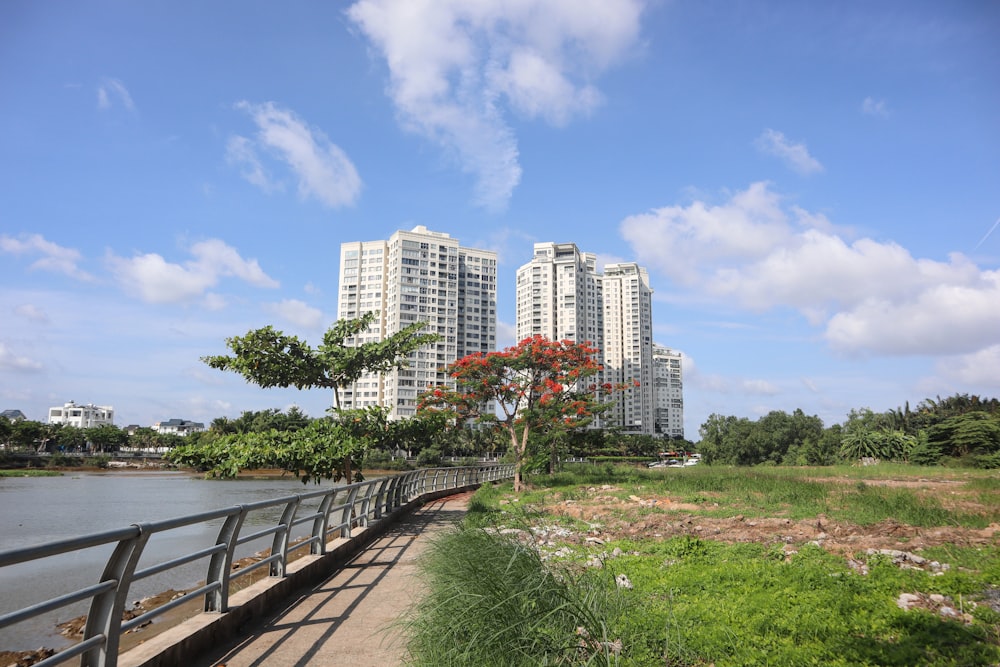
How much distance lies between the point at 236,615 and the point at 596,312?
149157 mm

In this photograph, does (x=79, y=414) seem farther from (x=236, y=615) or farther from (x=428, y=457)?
(x=236, y=615)

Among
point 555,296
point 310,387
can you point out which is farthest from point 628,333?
point 310,387

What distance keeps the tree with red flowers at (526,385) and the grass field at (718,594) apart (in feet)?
41.3

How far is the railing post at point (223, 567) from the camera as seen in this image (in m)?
6.14

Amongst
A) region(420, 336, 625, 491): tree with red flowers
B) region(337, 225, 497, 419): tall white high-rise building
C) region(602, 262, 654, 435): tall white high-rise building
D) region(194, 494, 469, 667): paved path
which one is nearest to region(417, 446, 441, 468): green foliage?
region(337, 225, 497, 419): tall white high-rise building

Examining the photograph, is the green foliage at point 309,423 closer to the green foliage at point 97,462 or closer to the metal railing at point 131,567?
the metal railing at point 131,567

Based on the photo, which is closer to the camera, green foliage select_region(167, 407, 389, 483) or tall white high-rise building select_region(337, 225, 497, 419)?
green foliage select_region(167, 407, 389, 483)

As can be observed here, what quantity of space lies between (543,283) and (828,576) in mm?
137366

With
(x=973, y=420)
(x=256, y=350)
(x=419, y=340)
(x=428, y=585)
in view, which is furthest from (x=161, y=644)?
(x=973, y=420)

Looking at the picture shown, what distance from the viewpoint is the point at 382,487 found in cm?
1514

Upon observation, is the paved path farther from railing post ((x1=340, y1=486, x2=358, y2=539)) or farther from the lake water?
the lake water

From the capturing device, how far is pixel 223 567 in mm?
Answer: 6227

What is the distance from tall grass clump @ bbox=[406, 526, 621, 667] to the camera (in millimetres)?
4094

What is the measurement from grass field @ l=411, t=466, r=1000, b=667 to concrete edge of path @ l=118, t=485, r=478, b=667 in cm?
190
